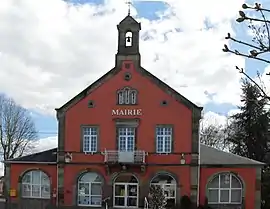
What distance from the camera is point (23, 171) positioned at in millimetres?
39188

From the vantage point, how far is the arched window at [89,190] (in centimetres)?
3756

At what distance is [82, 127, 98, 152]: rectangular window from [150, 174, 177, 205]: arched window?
472 centimetres

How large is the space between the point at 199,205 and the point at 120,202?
5.44 metres

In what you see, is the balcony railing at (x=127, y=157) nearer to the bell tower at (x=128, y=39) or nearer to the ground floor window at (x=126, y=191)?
the ground floor window at (x=126, y=191)

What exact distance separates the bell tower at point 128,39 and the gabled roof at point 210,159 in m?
8.34

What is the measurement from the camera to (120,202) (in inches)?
1481

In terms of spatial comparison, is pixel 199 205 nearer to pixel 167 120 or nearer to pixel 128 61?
pixel 167 120

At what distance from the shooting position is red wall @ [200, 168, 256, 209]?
36.3m

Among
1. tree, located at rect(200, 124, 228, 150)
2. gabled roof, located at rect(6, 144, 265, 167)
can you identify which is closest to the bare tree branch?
tree, located at rect(200, 124, 228, 150)

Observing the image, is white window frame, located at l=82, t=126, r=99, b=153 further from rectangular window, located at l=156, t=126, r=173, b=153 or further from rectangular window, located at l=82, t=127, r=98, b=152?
rectangular window, located at l=156, t=126, r=173, b=153

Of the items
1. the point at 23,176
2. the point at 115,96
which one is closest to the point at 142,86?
the point at 115,96

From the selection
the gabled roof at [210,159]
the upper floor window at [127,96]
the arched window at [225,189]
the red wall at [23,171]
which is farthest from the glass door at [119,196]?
the arched window at [225,189]

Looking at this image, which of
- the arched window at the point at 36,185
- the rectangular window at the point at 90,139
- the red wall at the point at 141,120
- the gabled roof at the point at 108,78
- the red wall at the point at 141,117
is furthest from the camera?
the arched window at the point at 36,185

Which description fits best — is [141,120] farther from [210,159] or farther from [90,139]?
[210,159]
